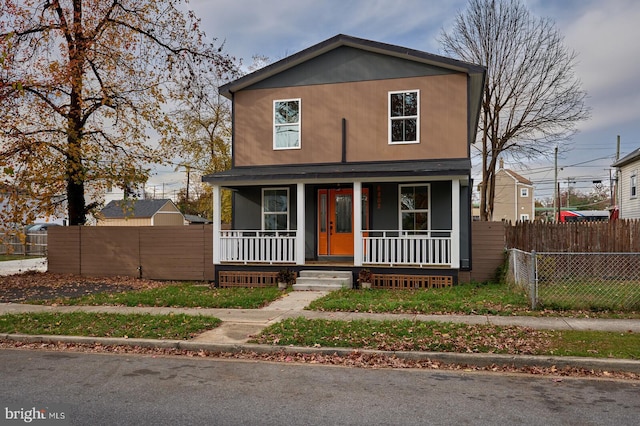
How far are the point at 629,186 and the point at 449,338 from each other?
24.5 meters

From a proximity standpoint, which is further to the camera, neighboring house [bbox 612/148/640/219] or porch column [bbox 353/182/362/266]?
neighboring house [bbox 612/148/640/219]

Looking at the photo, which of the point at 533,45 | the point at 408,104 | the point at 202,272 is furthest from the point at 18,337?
the point at 533,45

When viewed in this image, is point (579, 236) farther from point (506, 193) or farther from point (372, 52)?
point (506, 193)

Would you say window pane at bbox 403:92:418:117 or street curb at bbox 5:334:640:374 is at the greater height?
window pane at bbox 403:92:418:117

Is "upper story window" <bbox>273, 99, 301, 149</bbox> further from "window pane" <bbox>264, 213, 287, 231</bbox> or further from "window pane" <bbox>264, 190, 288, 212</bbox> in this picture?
"window pane" <bbox>264, 213, 287, 231</bbox>

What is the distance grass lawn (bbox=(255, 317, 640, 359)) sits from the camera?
674 cm

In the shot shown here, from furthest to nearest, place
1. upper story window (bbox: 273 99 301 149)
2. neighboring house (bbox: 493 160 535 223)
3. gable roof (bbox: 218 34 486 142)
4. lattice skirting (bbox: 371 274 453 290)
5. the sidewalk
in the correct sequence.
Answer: neighboring house (bbox: 493 160 535 223), upper story window (bbox: 273 99 301 149), gable roof (bbox: 218 34 486 142), lattice skirting (bbox: 371 274 453 290), the sidewalk

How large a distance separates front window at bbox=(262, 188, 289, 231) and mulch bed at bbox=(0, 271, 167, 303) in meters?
3.87

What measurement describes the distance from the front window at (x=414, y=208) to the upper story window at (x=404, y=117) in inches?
57.6

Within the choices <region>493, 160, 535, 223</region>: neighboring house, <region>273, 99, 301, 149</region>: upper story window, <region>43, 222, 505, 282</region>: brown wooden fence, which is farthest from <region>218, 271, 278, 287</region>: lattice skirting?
<region>493, 160, 535, 223</region>: neighboring house

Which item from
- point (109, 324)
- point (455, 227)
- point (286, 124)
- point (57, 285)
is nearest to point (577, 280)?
point (455, 227)

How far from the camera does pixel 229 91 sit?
15.8 m

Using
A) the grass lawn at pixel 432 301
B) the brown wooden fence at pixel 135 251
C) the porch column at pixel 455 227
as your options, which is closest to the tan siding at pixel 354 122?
the porch column at pixel 455 227

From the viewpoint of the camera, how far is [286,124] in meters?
15.3
